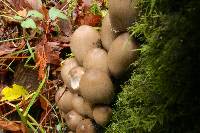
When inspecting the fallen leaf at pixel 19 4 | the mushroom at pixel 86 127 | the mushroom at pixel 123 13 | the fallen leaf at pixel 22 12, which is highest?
the mushroom at pixel 123 13

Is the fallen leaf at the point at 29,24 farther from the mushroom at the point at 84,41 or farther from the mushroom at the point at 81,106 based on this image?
the mushroom at the point at 81,106

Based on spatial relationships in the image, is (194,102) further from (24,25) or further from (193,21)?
(24,25)

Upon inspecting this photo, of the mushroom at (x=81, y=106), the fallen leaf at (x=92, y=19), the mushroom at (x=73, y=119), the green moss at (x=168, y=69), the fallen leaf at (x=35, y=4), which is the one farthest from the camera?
the fallen leaf at (x=35, y=4)

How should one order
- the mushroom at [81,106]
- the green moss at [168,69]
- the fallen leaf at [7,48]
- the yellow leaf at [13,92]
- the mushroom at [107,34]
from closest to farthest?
the green moss at [168,69], the mushroom at [107,34], the mushroom at [81,106], the yellow leaf at [13,92], the fallen leaf at [7,48]

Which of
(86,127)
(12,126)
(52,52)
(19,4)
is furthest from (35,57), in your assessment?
(86,127)

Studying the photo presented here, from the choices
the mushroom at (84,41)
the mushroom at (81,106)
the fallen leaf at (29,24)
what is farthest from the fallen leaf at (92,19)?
the mushroom at (81,106)

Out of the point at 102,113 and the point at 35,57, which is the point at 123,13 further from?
the point at 35,57
